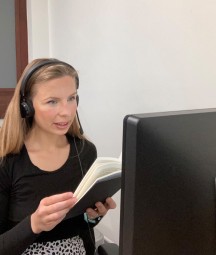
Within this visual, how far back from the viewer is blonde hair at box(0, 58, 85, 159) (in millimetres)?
1017

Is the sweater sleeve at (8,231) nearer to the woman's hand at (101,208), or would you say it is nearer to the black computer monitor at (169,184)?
the woman's hand at (101,208)

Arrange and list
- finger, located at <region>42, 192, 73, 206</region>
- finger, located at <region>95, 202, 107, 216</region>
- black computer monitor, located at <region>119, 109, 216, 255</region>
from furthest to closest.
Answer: finger, located at <region>95, 202, 107, 216</region>
finger, located at <region>42, 192, 73, 206</region>
black computer monitor, located at <region>119, 109, 216, 255</region>

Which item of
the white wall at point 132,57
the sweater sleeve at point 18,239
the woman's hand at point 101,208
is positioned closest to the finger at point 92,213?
the woman's hand at point 101,208

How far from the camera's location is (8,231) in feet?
3.07

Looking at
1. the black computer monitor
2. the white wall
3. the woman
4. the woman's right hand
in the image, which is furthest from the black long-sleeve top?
the black computer monitor

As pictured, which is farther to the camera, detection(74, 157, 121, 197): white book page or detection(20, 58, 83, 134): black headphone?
detection(20, 58, 83, 134): black headphone

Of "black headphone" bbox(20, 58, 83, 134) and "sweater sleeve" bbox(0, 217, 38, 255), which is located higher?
"black headphone" bbox(20, 58, 83, 134)

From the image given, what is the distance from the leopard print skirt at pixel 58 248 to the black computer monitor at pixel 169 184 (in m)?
0.64

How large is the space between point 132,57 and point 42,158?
62 centimetres

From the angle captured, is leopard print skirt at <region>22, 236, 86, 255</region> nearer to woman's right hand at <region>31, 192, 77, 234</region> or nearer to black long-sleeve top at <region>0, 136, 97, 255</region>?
black long-sleeve top at <region>0, 136, 97, 255</region>

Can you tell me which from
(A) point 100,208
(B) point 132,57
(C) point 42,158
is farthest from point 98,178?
(B) point 132,57

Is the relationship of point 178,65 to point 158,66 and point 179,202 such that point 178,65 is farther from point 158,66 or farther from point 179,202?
point 179,202

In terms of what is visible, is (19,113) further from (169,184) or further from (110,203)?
(169,184)

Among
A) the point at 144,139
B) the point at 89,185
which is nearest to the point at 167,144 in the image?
the point at 144,139
